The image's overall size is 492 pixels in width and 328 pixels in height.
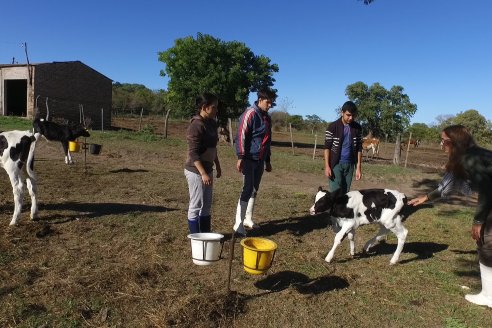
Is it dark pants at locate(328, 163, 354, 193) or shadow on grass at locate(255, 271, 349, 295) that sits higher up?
dark pants at locate(328, 163, 354, 193)

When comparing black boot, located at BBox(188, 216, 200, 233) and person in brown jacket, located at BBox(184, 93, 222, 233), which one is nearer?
person in brown jacket, located at BBox(184, 93, 222, 233)

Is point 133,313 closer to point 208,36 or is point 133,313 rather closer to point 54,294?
point 54,294

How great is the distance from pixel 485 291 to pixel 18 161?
6.25 m

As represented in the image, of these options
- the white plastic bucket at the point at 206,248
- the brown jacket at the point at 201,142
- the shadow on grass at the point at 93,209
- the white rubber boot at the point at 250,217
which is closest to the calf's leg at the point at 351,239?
the white rubber boot at the point at 250,217

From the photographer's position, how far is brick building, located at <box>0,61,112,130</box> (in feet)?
91.1

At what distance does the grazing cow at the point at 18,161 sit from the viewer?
5.69 metres

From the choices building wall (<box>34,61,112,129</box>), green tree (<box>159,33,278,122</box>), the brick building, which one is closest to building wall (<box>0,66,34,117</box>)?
the brick building

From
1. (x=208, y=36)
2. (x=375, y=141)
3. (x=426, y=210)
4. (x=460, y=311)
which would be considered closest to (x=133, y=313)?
(x=460, y=311)

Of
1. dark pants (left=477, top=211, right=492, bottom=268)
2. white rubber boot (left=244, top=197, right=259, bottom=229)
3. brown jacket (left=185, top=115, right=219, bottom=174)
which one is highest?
brown jacket (left=185, top=115, right=219, bottom=174)

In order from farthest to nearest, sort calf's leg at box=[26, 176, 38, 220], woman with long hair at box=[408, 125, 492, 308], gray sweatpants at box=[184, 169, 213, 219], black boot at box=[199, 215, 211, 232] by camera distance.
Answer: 1. calf's leg at box=[26, 176, 38, 220]
2. black boot at box=[199, 215, 211, 232]
3. gray sweatpants at box=[184, 169, 213, 219]
4. woman with long hair at box=[408, 125, 492, 308]

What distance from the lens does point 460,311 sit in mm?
3988

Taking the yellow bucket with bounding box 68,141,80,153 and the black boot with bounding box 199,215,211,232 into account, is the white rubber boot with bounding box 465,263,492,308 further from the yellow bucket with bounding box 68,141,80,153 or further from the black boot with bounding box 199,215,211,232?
the yellow bucket with bounding box 68,141,80,153

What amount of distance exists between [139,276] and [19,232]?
2257mm

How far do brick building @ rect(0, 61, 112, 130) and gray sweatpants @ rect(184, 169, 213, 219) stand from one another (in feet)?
75.9
